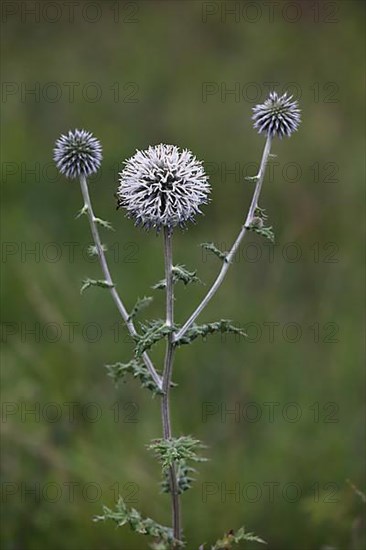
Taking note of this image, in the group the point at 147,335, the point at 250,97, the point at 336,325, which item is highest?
the point at 250,97

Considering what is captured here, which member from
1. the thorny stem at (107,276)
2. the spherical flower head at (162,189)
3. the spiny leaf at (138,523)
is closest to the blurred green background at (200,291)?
the spiny leaf at (138,523)

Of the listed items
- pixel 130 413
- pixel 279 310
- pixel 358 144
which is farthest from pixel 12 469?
pixel 358 144

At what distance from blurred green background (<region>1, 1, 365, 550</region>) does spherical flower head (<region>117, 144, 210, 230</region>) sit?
2137mm

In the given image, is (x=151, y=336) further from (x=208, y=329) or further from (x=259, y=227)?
(x=259, y=227)

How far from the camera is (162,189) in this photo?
3.23 meters

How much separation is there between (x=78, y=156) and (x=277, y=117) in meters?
1.02

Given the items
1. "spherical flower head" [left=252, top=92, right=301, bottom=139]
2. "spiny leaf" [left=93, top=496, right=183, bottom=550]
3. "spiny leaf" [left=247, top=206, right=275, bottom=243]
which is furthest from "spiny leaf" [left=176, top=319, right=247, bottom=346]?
"spherical flower head" [left=252, top=92, right=301, bottom=139]

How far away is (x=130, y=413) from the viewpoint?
19.5 feet

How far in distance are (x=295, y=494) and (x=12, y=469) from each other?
2029 millimetres

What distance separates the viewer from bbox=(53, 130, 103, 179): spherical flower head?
372 centimetres

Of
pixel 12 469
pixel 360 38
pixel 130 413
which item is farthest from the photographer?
pixel 360 38

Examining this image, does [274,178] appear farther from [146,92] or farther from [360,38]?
[360,38]

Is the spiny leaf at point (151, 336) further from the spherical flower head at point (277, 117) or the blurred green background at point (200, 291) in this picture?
the blurred green background at point (200, 291)

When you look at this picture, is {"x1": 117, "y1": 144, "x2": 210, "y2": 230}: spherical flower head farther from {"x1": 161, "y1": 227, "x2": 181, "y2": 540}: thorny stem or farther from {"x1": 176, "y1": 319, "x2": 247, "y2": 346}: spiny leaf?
{"x1": 176, "y1": 319, "x2": 247, "y2": 346}: spiny leaf
